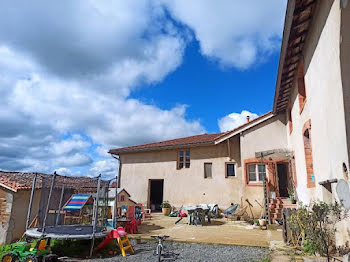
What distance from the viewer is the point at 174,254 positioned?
21.8ft

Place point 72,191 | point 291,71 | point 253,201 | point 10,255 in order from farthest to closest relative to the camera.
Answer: point 253,201, point 72,191, point 291,71, point 10,255

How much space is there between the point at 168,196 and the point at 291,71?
34.5ft

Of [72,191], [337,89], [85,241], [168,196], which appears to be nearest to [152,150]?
[168,196]

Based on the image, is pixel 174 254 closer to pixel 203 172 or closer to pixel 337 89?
pixel 337 89

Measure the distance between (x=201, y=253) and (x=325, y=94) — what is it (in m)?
5.03

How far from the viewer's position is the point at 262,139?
13758 mm

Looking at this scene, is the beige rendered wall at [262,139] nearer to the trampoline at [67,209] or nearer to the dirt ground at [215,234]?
the dirt ground at [215,234]

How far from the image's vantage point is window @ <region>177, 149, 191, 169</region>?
16.7 meters

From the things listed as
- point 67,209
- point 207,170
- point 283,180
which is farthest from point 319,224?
point 207,170

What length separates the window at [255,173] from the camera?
13.4 meters

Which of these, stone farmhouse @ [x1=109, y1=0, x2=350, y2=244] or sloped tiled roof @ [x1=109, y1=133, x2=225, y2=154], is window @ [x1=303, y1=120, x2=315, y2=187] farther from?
sloped tiled roof @ [x1=109, y1=133, x2=225, y2=154]

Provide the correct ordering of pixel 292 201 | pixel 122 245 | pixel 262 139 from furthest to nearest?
pixel 262 139, pixel 292 201, pixel 122 245

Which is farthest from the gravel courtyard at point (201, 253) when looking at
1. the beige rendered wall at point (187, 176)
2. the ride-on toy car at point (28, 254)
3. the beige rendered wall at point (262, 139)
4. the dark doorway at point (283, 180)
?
the dark doorway at point (283, 180)

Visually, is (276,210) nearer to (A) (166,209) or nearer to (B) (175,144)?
(A) (166,209)
